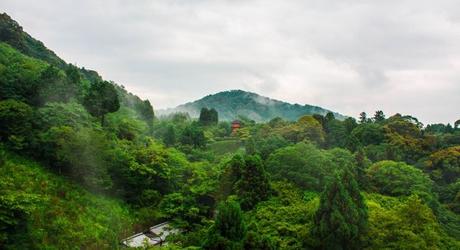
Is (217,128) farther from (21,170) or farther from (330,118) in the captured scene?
(21,170)

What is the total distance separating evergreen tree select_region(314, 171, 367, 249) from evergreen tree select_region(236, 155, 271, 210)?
5.53 metres

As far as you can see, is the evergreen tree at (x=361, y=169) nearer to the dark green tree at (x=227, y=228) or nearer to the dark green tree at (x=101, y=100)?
the dark green tree at (x=227, y=228)

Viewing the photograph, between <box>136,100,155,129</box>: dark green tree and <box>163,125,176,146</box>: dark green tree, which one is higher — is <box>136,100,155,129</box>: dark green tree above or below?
above

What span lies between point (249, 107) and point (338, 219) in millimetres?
138905

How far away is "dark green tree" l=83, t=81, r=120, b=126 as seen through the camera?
3145 cm

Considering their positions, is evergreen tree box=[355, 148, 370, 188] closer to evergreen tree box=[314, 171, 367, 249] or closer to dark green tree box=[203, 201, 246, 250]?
evergreen tree box=[314, 171, 367, 249]

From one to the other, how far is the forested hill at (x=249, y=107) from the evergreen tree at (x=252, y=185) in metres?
123

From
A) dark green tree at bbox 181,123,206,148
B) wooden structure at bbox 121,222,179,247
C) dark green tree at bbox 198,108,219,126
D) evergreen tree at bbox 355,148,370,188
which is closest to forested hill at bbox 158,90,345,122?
dark green tree at bbox 198,108,219,126

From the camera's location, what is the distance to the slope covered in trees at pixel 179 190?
19.0 m

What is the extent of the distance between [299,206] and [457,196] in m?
13.9

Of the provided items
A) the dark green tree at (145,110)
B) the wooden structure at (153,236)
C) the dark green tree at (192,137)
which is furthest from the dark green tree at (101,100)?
the dark green tree at (145,110)

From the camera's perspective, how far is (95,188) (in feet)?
82.7

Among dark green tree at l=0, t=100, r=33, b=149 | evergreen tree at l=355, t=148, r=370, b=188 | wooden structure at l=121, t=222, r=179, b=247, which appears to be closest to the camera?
wooden structure at l=121, t=222, r=179, b=247

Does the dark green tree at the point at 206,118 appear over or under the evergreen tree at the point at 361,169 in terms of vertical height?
over
